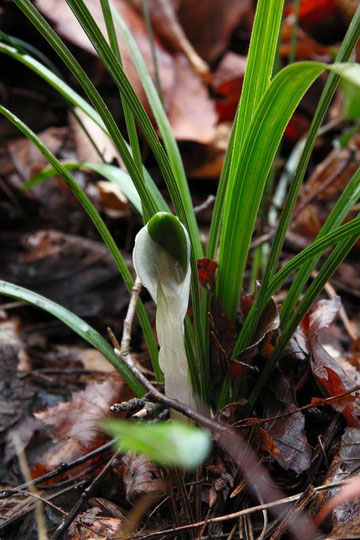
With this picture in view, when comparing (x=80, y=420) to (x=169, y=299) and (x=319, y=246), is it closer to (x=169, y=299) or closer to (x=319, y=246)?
(x=169, y=299)

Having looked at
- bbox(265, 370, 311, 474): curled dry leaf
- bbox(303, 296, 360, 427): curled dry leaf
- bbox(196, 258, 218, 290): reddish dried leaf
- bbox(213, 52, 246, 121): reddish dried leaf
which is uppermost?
bbox(213, 52, 246, 121): reddish dried leaf

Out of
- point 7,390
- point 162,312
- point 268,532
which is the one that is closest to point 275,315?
point 162,312

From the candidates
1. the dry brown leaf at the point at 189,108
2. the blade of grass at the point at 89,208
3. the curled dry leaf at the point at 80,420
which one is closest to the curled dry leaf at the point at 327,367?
the blade of grass at the point at 89,208

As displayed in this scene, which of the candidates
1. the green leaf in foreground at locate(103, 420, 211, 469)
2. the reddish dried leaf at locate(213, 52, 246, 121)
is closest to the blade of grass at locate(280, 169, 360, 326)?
the green leaf in foreground at locate(103, 420, 211, 469)

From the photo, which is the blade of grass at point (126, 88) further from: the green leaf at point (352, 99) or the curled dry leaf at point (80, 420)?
the curled dry leaf at point (80, 420)

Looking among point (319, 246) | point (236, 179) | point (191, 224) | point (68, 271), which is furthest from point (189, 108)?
point (319, 246)

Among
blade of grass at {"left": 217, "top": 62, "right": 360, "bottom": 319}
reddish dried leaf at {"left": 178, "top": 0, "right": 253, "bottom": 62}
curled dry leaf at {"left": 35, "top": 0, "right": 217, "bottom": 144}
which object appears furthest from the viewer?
reddish dried leaf at {"left": 178, "top": 0, "right": 253, "bottom": 62}

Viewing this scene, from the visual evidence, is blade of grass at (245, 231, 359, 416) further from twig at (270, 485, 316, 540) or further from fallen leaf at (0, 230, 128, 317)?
fallen leaf at (0, 230, 128, 317)
